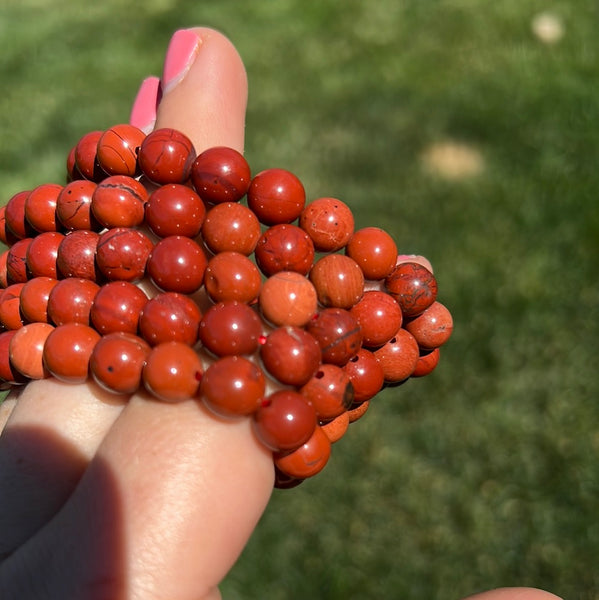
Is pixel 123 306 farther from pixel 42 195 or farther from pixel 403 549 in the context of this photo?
pixel 403 549

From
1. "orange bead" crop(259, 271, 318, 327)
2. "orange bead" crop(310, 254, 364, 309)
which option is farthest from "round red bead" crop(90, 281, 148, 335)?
"orange bead" crop(310, 254, 364, 309)

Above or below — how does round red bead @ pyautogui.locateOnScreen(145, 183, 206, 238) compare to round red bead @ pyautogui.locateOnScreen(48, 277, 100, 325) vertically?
above

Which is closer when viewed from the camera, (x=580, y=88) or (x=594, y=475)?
(x=594, y=475)

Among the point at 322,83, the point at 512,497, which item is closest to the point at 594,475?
the point at 512,497

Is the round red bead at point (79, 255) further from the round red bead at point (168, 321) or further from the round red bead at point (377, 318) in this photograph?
the round red bead at point (377, 318)

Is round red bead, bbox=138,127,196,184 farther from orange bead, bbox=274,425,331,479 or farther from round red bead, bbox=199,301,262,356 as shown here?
orange bead, bbox=274,425,331,479

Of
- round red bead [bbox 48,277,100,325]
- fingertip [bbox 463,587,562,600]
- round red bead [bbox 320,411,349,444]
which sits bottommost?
fingertip [bbox 463,587,562,600]

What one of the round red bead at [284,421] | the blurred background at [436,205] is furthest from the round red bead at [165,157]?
the blurred background at [436,205]

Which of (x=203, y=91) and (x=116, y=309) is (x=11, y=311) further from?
(x=203, y=91)
